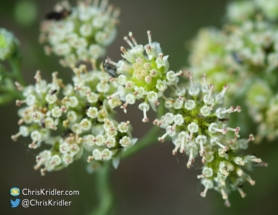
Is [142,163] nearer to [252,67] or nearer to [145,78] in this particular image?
[252,67]

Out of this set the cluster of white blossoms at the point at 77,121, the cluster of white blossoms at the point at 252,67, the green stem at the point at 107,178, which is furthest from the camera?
the cluster of white blossoms at the point at 252,67

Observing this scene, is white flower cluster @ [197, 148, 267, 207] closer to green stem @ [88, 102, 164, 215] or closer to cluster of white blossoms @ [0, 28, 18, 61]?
green stem @ [88, 102, 164, 215]

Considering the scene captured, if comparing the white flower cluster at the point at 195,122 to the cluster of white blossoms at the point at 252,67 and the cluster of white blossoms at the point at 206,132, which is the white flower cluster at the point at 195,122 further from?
the cluster of white blossoms at the point at 252,67

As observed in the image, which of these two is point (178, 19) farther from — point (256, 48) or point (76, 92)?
point (76, 92)

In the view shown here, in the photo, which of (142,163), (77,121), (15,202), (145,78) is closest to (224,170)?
(145,78)

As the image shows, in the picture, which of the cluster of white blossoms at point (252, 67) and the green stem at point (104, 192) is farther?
the cluster of white blossoms at point (252, 67)

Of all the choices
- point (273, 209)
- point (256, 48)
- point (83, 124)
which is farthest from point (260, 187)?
point (83, 124)

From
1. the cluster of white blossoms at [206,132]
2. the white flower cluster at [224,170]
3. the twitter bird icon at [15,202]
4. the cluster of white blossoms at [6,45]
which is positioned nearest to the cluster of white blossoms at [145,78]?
the cluster of white blossoms at [206,132]
